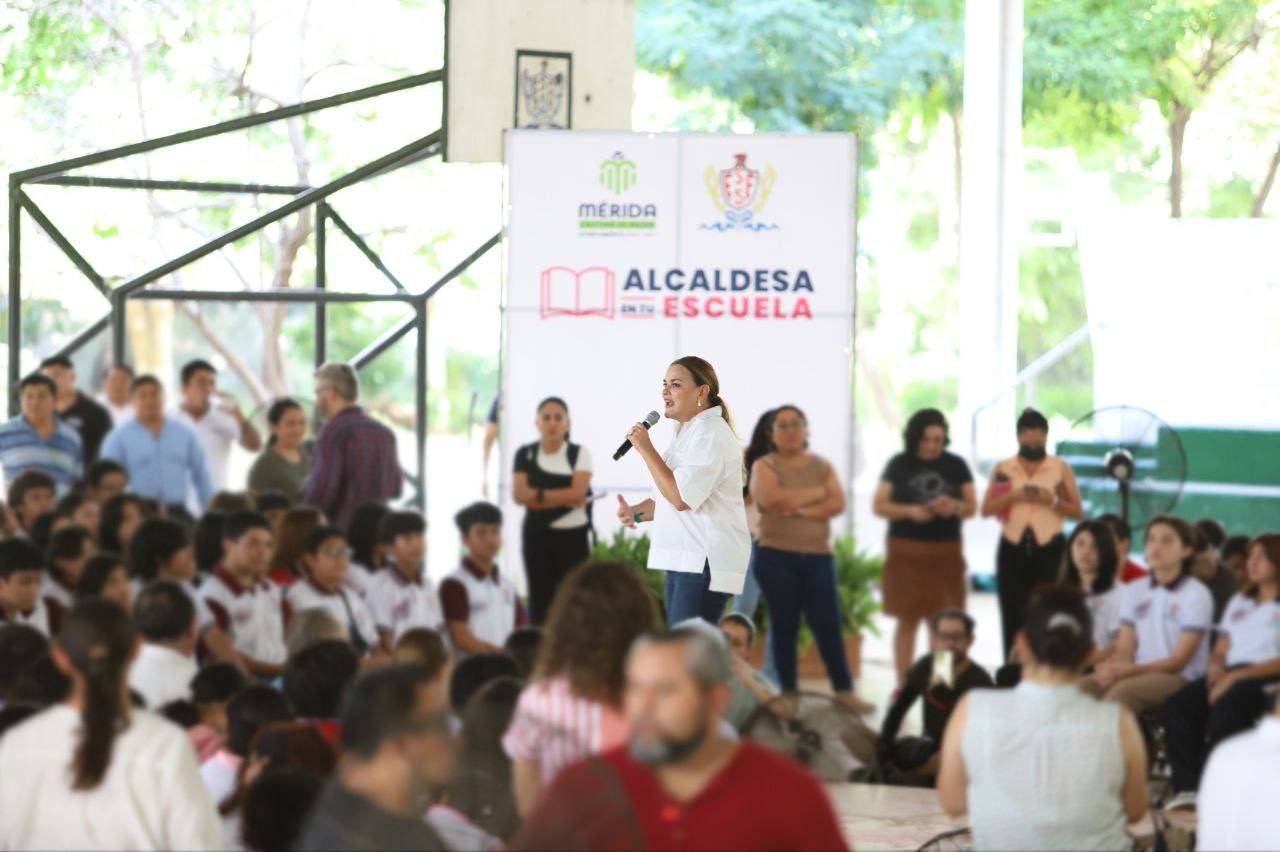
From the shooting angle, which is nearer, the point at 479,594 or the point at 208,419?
the point at 479,594

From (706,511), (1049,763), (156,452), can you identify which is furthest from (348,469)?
(1049,763)

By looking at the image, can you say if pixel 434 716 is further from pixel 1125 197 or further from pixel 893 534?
pixel 1125 197

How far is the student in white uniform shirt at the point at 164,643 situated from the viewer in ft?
15.1

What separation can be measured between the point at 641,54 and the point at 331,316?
18.9ft

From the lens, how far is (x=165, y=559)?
592 centimetres

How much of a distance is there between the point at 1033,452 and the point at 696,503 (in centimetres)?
303

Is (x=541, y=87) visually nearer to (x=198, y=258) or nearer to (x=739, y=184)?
(x=198, y=258)

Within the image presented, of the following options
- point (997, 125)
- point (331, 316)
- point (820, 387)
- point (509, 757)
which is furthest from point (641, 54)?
point (509, 757)

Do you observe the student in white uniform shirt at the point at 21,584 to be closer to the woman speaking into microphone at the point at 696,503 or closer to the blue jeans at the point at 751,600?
the woman speaking into microphone at the point at 696,503

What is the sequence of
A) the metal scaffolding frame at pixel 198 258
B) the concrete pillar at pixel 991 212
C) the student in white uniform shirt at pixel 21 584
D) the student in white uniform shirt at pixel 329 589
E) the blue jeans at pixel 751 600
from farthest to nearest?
the concrete pillar at pixel 991 212, the metal scaffolding frame at pixel 198 258, the blue jeans at pixel 751 600, the student in white uniform shirt at pixel 329 589, the student in white uniform shirt at pixel 21 584

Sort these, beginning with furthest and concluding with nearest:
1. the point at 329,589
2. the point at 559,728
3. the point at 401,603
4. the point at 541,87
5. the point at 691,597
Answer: the point at 541,87 < the point at 401,603 < the point at 329,589 < the point at 691,597 < the point at 559,728

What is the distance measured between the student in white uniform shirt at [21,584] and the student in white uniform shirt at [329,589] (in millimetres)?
763

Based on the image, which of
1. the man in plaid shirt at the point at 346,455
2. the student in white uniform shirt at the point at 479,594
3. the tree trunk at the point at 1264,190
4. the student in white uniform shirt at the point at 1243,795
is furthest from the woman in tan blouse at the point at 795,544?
the tree trunk at the point at 1264,190

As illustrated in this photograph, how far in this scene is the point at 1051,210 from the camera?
16156 mm
